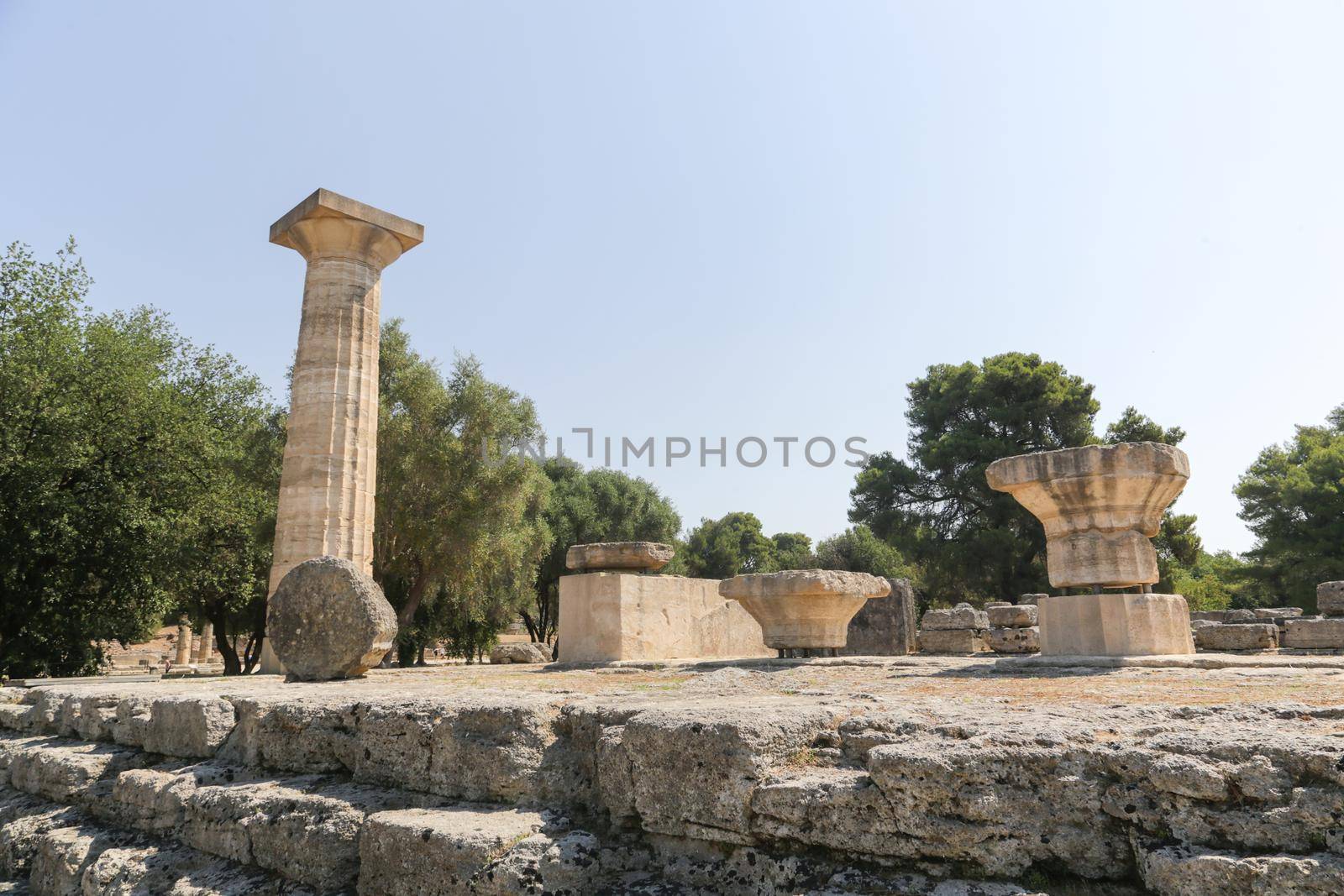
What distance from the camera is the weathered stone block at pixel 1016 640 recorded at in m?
12.0

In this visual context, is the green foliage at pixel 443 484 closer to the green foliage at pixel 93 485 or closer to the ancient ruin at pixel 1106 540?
the green foliage at pixel 93 485

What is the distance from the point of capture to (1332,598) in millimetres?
12016

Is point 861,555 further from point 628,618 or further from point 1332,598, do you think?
point 628,618

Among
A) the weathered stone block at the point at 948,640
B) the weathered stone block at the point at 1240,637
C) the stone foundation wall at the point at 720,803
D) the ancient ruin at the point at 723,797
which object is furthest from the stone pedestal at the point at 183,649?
the weathered stone block at the point at 1240,637

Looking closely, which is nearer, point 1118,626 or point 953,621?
point 1118,626

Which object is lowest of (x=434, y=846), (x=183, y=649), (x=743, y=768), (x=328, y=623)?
(x=183, y=649)

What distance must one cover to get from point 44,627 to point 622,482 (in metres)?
19.4

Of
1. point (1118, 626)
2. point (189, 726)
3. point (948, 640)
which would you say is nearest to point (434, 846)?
point (189, 726)

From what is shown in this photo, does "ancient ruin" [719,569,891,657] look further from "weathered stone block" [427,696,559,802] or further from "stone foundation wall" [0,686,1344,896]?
"weathered stone block" [427,696,559,802]

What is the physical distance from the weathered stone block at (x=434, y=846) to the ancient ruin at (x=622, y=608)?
5911mm

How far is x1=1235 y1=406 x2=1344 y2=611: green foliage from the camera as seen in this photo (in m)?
24.2

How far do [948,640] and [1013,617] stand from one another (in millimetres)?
1104

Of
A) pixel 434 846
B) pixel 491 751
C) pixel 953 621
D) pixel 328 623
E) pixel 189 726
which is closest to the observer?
pixel 434 846

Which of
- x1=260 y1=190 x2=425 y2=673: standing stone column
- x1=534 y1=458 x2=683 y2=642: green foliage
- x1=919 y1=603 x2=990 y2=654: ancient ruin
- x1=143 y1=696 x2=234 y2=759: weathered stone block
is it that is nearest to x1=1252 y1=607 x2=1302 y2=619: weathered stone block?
x1=919 y1=603 x2=990 y2=654: ancient ruin
